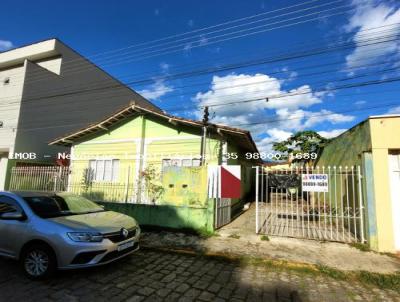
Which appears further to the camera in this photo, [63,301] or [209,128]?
[209,128]

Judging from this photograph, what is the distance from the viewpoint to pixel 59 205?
554 centimetres

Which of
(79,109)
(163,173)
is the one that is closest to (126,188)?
(163,173)

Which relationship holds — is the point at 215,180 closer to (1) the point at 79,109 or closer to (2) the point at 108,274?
(2) the point at 108,274

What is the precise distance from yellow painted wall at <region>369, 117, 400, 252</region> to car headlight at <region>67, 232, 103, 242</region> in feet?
20.9

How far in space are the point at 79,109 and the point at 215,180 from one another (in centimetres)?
1632

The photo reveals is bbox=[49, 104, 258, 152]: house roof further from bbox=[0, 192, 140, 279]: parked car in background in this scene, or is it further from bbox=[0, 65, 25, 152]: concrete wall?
bbox=[0, 192, 140, 279]: parked car in background

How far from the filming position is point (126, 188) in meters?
9.73

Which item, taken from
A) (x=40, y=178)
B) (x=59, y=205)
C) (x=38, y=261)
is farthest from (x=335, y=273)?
(x=40, y=178)

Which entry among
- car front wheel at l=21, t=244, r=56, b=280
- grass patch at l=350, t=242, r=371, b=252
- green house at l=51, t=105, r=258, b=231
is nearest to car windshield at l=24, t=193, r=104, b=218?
car front wheel at l=21, t=244, r=56, b=280

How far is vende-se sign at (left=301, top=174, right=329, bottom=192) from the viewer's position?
725cm

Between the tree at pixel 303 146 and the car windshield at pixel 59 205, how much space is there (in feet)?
54.7

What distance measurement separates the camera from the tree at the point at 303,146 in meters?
19.5

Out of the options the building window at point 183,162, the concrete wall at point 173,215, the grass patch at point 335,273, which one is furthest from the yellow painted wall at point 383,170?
the building window at point 183,162

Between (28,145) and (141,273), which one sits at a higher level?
(28,145)
